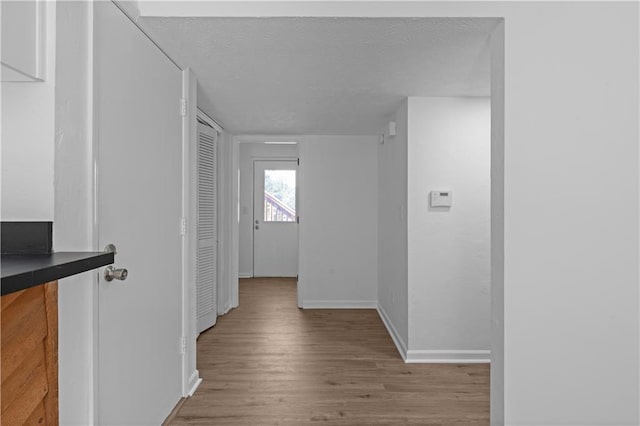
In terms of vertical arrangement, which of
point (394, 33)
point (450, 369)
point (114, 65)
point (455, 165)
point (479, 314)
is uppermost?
point (394, 33)

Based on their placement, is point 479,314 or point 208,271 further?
point 208,271

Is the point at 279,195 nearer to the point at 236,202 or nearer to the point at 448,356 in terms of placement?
Answer: the point at 236,202

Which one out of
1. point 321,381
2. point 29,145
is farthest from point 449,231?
point 29,145

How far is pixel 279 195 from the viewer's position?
820 centimetres

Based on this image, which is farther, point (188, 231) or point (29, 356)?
A: point (188, 231)

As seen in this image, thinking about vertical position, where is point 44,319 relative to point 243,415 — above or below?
above

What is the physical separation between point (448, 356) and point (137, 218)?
8.64 feet

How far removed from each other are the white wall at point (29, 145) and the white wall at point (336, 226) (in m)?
4.13

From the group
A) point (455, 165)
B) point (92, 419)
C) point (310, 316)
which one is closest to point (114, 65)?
point (92, 419)

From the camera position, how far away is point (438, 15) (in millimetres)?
2062

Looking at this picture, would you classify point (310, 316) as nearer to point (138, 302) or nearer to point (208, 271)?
point (208, 271)

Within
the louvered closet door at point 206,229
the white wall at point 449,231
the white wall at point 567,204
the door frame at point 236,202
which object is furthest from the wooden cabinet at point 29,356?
the door frame at point 236,202

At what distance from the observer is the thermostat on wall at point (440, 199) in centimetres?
353

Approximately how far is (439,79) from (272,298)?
4.00 meters
